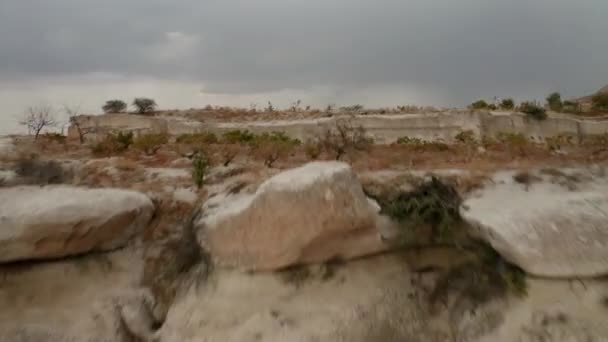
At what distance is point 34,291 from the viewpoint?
18.3ft

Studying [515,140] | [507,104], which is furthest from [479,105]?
[515,140]

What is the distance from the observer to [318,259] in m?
5.58

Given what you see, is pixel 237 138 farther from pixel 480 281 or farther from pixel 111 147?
pixel 480 281

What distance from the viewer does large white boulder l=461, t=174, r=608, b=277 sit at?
4.54 m

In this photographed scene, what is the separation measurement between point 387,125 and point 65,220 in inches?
725

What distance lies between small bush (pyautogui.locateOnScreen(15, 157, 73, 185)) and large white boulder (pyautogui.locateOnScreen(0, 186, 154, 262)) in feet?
2.20

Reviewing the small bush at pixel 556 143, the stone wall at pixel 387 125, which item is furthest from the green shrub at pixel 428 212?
the stone wall at pixel 387 125

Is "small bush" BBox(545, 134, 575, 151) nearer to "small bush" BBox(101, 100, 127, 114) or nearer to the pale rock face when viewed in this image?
the pale rock face

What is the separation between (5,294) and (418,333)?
508 centimetres

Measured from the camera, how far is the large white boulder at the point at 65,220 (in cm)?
551

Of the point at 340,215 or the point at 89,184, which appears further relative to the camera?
the point at 89,184

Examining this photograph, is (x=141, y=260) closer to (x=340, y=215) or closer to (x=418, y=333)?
(x=340, y=215)

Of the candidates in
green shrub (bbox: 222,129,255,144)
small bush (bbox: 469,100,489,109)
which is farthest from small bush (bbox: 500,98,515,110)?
green shrub (bbox: 222,129,255,144)

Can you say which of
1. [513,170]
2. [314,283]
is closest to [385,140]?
[513,170]
